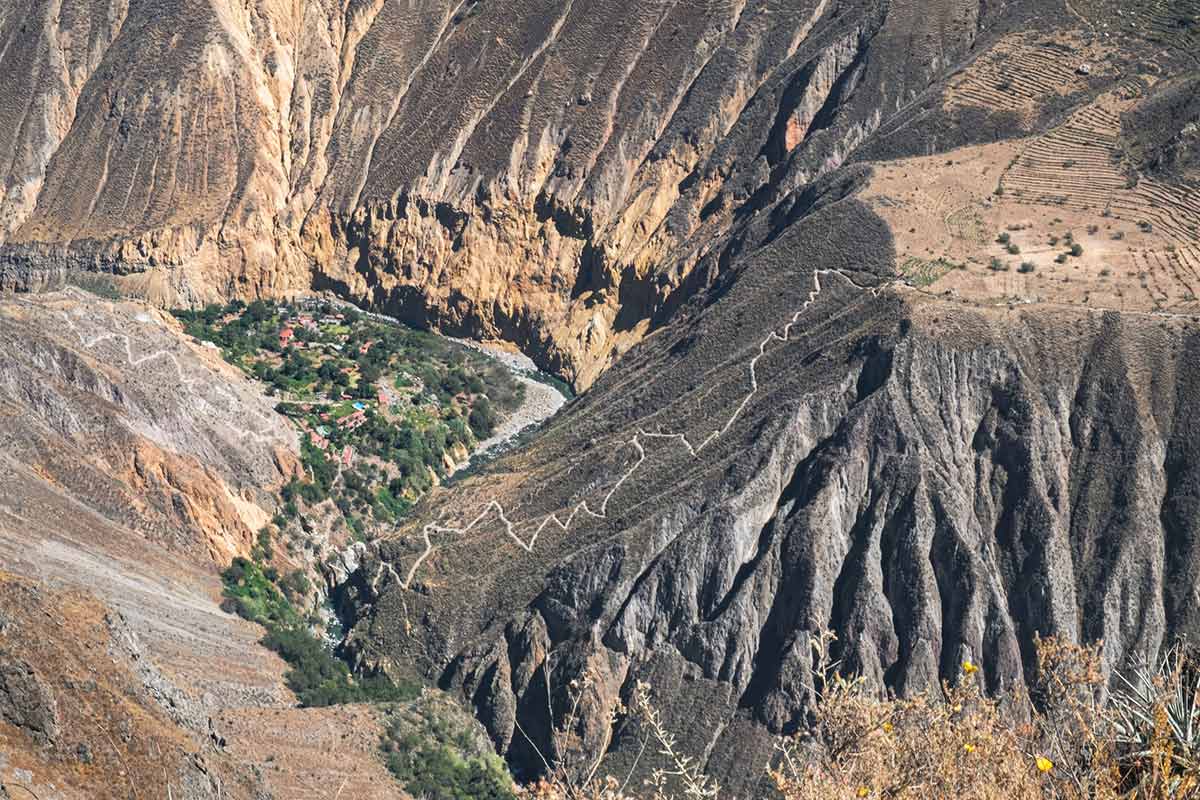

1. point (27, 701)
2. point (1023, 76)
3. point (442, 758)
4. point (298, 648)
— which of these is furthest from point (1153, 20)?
point (27, 701)

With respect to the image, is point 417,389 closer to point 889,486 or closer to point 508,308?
point 508,308

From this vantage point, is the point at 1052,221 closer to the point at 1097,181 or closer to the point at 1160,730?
the point at 1097,181

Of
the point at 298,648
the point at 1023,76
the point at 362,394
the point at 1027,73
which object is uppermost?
the point at 1027,73

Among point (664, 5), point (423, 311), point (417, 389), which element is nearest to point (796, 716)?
point (417, 389)

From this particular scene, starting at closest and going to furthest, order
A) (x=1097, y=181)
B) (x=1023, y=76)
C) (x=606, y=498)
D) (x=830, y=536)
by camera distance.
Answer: (x=830, y=536), (x=606, y=498), (x=1097, y=181), (x=1023, y=76)

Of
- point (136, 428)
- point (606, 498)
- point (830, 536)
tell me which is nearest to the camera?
point (830, 536)

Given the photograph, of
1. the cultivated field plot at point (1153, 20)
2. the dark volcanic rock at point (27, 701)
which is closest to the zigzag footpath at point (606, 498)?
the cultivated field plot at point (1153, 20)

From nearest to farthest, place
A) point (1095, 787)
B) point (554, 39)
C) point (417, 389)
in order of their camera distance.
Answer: point (1095, 787) < point (417, 389) < point (554, 39)
